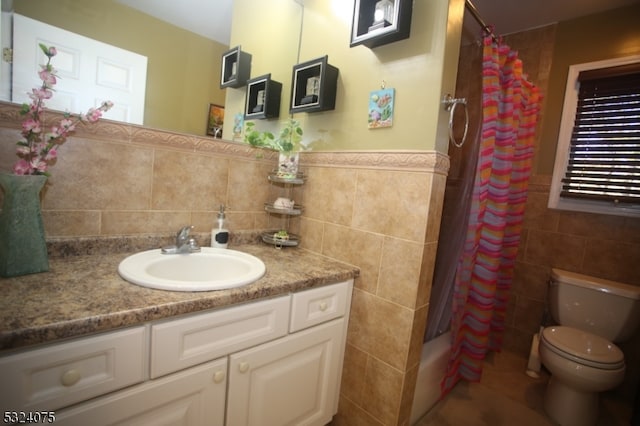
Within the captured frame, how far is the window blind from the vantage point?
68.2 inches

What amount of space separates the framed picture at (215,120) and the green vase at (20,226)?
24.7 inches

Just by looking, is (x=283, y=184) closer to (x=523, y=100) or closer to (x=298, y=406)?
(x=298, y=406)

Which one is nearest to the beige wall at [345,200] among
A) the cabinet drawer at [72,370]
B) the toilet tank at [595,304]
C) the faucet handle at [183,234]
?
the faucet handle at [183,234]

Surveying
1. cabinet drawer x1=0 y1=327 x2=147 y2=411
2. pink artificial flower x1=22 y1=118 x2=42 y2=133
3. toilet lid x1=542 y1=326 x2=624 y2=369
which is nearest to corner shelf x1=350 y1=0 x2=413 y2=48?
pink artificial flower x1=22 y1=118 x2=42 y2=133

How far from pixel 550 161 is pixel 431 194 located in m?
1.60

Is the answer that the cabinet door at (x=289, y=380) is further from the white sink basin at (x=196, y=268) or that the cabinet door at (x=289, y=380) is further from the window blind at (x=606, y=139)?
the window blind at (x=606, y=139)

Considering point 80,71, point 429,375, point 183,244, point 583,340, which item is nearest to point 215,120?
point 80,71

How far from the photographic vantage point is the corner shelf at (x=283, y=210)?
4.52ft

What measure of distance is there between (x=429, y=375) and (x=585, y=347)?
2.90 ft

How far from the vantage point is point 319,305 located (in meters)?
1.11

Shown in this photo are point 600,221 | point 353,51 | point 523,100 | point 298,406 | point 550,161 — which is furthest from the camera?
point 550,161

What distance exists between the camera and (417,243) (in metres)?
1.04

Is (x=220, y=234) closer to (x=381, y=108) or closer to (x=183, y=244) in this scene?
(x=183, y=244)

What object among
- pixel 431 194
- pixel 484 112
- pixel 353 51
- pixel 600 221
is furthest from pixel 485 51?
pixel 600 221
